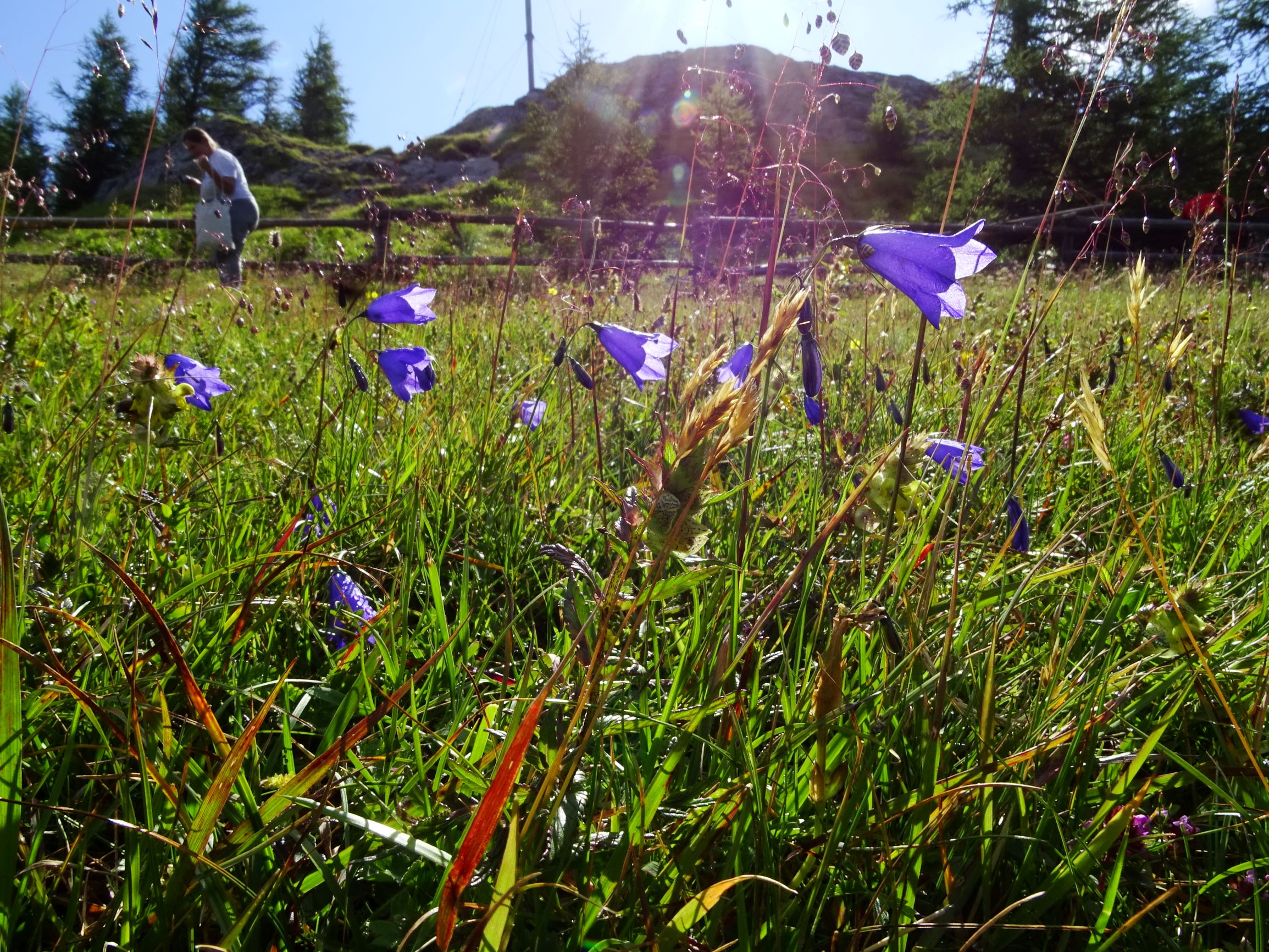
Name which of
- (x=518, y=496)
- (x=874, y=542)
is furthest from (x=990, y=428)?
(x=518, y=496)

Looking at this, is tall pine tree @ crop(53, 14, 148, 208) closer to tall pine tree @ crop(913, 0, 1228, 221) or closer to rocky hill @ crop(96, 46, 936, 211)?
rocky hill @ crop(96, 46, 936, 211)

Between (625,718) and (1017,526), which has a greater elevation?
(1017,526)

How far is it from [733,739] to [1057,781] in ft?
1.15

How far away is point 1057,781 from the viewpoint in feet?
2.59

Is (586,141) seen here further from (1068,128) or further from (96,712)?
(96,712)

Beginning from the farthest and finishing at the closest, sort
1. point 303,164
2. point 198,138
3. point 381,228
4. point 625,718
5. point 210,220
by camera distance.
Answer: point 303,164
point 210,220
point 198,138
point 381,228
point 625,718

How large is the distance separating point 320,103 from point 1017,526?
163ft

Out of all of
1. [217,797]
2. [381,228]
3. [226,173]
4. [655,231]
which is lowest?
[217,797]

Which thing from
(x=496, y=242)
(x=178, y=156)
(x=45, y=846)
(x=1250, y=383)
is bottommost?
(x=45, y=846)

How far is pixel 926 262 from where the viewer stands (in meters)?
0.96

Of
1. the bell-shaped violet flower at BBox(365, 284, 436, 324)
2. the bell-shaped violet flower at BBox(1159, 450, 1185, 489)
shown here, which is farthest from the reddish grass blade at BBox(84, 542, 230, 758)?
the bell-shaped violet flower at BBox(1159, 450, 1185, 489)

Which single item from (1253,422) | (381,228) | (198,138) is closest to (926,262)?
(1253,422)

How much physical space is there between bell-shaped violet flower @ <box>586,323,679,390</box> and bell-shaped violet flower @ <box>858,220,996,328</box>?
464 millimetres

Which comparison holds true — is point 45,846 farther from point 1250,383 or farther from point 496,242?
point 496,242
